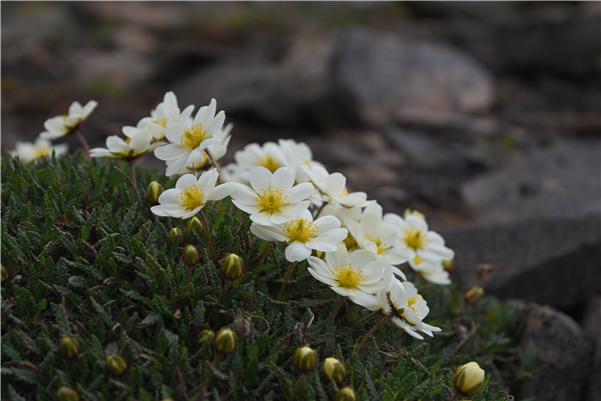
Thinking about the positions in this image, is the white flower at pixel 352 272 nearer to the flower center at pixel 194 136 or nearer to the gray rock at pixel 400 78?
the flower center at pixel 194 136

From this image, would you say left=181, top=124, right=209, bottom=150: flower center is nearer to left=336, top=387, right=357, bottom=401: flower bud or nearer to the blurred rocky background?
left=336, top=387, right=357, bottom=401: flower bud

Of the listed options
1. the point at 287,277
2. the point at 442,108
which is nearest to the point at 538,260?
the point at 287,277

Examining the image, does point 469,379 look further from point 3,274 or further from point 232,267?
point 3,274

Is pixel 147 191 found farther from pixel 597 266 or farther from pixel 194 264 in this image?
pixel 597 266

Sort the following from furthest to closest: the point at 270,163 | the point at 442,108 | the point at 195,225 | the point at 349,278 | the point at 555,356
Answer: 1. the point at 442,108
2. the point at 555,356
3. the point at 270,163
4. the point at 195,225
5. the point at 349,278

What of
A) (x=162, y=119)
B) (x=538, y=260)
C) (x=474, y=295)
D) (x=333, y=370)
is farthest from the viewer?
(x=538, y=260)

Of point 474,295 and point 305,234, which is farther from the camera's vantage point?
point 474,295

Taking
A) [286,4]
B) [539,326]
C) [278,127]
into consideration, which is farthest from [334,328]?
[286,4]
